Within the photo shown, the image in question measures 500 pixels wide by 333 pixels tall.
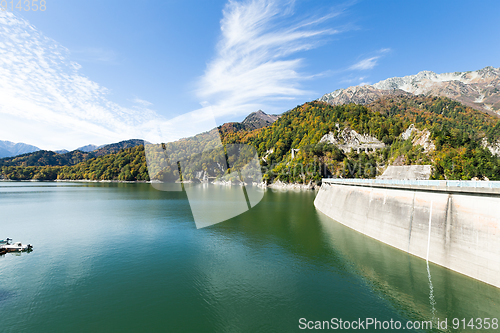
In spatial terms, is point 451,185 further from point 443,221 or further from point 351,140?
point 351,140

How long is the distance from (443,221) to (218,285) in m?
19.8

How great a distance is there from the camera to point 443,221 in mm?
19828

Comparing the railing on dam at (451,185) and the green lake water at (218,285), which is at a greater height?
the railing on dam at (451,185)

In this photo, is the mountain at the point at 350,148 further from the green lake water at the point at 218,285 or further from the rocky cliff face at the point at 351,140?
the green lake water at the point at 218,285

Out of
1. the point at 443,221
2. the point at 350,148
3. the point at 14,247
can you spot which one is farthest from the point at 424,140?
the point at 14,247

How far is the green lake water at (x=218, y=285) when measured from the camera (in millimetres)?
13812

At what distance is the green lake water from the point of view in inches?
544

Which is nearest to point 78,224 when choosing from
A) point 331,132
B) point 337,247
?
point 337,247

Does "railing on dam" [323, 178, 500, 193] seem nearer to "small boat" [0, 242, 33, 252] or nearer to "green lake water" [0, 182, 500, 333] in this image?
"green lake water" [0, 182, 500, 333]

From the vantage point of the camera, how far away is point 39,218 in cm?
4228

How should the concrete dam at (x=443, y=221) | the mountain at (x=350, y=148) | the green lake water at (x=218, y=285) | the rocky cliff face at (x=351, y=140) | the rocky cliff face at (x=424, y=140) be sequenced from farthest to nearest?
1. the rocky cliff face at (x=351, y=140)
2. the rocky cliff face at (x=424, y=140)
3. the mountain at (x=350, y=148)
4. the concrete dam at (x=443, y=221)
5. the green lake water at (x=218, y=285)

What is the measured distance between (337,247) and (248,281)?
45.1 ft

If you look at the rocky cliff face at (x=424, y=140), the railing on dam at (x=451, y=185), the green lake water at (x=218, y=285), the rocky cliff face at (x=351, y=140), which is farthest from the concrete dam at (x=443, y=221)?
the rocky cliff face at (x=351, y=140)

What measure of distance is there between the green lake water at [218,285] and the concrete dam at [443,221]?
121cm
